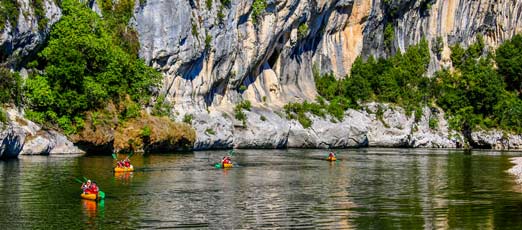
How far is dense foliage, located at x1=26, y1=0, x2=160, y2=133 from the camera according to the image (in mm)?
67688

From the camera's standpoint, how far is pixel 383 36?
114250 mm

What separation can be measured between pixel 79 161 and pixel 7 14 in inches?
481

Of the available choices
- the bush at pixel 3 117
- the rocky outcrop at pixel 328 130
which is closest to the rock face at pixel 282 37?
the rocky outcrop at pixel 328 130

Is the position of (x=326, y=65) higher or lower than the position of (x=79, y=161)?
higher

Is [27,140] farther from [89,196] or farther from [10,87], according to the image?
[89,196]

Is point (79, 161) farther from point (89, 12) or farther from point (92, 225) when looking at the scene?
point (92, 225)

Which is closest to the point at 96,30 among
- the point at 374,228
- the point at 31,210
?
the point at 31,210

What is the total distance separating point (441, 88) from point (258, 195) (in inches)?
2817

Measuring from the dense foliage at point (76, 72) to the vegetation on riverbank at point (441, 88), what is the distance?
28.9m

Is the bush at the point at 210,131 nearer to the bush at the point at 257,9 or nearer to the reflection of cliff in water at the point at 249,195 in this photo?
the bush at the point at 257,9

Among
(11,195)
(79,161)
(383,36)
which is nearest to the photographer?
(11,195)

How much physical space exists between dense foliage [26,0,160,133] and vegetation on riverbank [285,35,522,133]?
28.9 metres

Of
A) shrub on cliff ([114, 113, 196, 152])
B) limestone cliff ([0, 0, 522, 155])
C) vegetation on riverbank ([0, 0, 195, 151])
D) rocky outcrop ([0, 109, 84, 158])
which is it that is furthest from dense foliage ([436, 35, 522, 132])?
rocky outcrop ([0, 109, 84, 158])

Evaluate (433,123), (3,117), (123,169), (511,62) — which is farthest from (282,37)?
(123,169)
